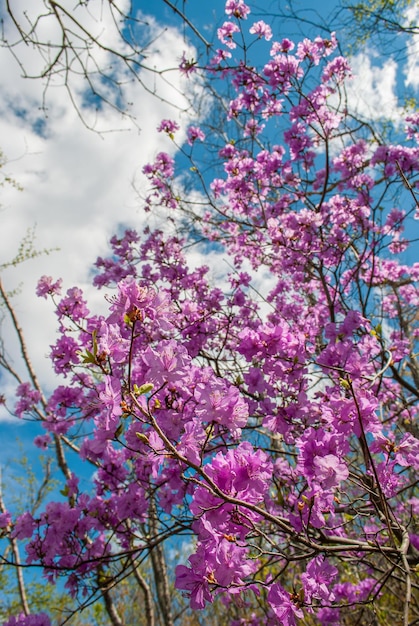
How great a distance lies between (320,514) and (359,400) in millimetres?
564

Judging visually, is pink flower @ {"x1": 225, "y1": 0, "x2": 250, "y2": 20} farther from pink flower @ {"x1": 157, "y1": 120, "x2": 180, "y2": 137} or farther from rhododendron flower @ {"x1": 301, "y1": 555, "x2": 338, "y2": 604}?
rhododendron flower @ {"x1": 301, "y1": 555, "x2": 338, "y2": 604}

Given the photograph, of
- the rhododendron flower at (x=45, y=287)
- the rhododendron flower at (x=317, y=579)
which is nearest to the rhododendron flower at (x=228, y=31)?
the rhododendron flower at (x=45, y=287)

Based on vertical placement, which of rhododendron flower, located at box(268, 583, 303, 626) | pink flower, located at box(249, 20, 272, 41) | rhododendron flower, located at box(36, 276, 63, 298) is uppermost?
pink flower, located at box(249, 20, 272, 41)

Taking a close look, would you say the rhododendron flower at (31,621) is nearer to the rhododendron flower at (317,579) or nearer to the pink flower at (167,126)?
the rhododendron flower at (317,579)

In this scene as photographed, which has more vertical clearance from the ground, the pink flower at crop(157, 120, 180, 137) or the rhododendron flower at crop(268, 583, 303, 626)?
the pink flower at crop(157, 120, 180, 137)

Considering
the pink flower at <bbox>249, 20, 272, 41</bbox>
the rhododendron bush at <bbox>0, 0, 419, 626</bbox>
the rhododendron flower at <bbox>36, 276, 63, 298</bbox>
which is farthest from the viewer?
the pink flower at <bbox>249, 20, 272, 41</bbox>

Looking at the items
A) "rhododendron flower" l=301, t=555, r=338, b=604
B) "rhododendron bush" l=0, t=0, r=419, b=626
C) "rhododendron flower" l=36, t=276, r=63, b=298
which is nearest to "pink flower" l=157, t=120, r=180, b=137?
"rhododendron bush" l=0, t=0, r=419, b=626

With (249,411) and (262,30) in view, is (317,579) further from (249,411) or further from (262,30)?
(262,30)

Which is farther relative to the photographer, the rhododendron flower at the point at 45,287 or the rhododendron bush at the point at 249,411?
the rhododendron flower at the point at 45,287

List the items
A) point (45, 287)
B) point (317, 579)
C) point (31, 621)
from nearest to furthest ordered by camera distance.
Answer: point (317, 579)
point (31, 621)
point (45, 287)

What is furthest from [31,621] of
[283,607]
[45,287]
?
[45,287]

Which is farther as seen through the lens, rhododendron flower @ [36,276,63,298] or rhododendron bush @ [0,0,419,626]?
rhododendron flower @ [36,276,63,298]

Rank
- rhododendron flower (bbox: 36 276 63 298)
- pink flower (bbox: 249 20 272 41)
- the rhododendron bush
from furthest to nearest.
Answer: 1. pink flower (bbox: 249 20 272 41)
2. rhododendron flower (bbox: 36 276 63 298)
3. the rhododendron bush

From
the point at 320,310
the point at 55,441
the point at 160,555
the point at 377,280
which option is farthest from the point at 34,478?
the point at 377,280
